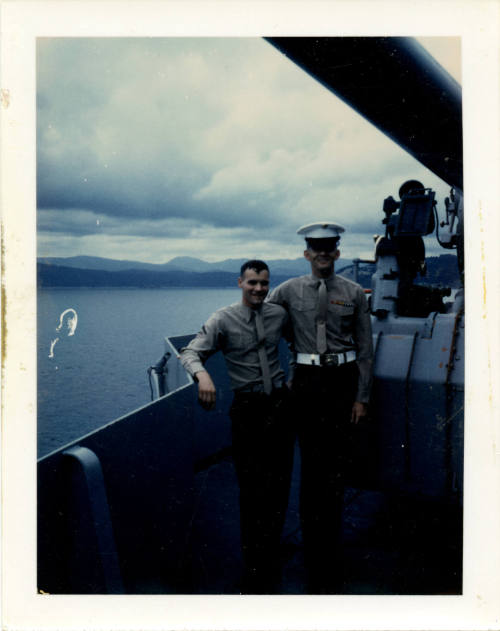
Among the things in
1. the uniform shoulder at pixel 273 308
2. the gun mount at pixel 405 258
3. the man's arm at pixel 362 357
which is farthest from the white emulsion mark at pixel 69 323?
the gun mount at pixel 405 258

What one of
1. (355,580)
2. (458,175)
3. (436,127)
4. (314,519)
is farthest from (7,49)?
(355,580)

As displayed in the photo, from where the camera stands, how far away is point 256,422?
2369mm

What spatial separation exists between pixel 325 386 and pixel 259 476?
523 mm

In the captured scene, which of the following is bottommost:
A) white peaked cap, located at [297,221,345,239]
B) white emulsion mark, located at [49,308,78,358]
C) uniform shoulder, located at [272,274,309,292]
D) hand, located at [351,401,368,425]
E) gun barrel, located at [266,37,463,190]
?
hand, located at [351,401,368,425]

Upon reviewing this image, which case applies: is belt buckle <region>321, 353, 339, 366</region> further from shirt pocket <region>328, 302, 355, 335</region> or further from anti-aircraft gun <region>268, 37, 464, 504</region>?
anti-aircraft gun <region>268, 37, 464, 504</region>

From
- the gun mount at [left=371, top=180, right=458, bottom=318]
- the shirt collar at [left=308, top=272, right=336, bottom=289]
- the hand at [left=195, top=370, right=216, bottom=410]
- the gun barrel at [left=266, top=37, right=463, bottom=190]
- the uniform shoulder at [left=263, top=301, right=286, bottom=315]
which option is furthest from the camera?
the gun mount at [left=371, top=180, right=458, bottom=318]

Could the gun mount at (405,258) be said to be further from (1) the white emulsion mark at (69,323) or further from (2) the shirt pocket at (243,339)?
(1) the white emulsion mark at (69,323)

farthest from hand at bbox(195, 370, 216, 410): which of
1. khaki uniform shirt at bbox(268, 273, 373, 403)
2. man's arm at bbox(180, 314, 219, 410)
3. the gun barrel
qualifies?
the gun barrel

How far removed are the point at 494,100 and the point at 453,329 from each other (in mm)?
1384

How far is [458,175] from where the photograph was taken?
2.75m

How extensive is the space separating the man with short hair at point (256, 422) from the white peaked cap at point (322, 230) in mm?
319

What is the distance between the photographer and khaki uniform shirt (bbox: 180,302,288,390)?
2389mm

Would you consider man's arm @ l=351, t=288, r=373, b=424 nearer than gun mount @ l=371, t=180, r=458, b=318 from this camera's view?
Yes

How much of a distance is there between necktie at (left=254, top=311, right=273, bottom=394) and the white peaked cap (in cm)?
46
